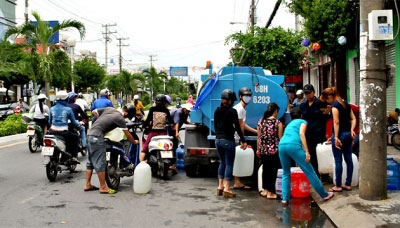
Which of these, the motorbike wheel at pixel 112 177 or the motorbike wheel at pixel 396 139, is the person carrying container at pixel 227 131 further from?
the motorbike wheel at pixel 396 139

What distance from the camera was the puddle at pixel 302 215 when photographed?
6.39m

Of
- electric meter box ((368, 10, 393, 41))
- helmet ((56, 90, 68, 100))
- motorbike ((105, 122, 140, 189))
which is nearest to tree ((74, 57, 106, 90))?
helmet ((56, 90, 68, 100))

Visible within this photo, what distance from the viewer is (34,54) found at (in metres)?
23.3

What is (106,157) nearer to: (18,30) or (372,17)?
(372,17)

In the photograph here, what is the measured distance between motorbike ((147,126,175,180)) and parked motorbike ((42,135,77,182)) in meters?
1.77

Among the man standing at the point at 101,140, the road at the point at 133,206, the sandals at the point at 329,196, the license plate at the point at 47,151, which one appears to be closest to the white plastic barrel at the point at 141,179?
the road at the point at 133,206

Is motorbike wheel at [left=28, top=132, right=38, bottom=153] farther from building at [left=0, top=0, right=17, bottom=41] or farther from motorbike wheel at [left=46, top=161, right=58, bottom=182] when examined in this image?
building at [left=0, top=0, right=17, bottom=41]

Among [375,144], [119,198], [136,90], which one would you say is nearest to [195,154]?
[119,198]

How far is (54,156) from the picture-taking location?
945cm

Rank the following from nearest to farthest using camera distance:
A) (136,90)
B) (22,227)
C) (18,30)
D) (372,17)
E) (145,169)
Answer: (22,227), (372,17), (145,169), (18,30), (136,90)

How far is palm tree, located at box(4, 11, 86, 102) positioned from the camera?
23.0 meters

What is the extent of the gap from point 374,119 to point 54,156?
6.13m

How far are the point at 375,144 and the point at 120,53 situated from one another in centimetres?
6868

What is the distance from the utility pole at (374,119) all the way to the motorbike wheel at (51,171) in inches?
234
